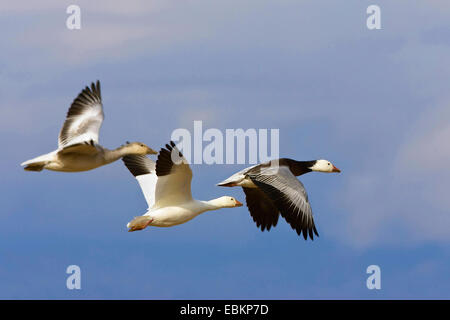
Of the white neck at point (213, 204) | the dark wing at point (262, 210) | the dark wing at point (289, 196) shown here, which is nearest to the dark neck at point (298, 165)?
the dark wing at point (289, 196)

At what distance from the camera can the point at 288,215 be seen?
18.5m

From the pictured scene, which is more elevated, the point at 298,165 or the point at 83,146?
the point at 298,165

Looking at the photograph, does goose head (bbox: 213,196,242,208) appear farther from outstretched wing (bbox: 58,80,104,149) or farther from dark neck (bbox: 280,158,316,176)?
outstretched wing (bbox: 58,80,104,149)

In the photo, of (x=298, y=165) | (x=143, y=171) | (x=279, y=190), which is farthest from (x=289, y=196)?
(x=143, y=171)

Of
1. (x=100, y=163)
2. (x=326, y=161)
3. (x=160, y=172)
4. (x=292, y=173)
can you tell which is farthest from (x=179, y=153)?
(x=326, y=161)

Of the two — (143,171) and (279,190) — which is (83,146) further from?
(279,190)

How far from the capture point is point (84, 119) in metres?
20.7

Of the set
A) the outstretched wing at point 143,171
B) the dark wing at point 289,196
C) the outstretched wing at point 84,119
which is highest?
the outstretched wing at point 84,119

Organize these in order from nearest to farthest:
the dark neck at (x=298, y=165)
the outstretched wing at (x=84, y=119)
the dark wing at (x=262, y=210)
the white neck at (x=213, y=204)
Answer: the white neck at (x=213, y=204), the outstretched wing at (x=84, y=119), the dark neck at (x=298, y=165), the dark wing at (x=262, y=210)

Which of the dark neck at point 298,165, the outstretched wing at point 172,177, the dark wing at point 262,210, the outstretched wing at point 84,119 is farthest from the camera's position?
the dark wing at point 262,210

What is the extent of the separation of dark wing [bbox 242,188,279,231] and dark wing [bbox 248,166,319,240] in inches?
88.7

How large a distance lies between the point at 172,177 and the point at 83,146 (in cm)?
181

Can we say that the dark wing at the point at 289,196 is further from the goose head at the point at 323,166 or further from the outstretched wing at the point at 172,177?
the goose head at the point at 323,166

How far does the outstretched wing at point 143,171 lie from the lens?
2033cm
